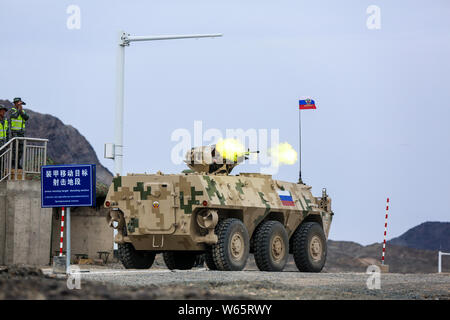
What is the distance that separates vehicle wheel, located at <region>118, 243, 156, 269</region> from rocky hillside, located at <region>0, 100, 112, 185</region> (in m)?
39.6

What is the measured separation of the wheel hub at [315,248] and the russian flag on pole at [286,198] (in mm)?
1180

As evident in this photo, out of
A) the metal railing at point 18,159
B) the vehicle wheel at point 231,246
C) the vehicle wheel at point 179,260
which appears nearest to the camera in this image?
the vehicle wheel at point 231,246

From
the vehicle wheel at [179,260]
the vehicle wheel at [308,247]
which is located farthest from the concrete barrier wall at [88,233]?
the vehicle wheel at [308,247]

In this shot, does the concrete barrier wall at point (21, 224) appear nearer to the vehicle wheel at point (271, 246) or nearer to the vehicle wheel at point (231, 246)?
the vehicle wheel at point (271, 246)

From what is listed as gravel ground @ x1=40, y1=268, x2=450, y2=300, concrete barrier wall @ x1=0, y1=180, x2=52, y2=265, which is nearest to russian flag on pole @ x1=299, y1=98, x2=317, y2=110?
concrete barrier wall @ x1=0, y1=180, x2=52, y2=265

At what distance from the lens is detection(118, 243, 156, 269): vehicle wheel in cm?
2092

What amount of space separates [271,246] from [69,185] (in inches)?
187

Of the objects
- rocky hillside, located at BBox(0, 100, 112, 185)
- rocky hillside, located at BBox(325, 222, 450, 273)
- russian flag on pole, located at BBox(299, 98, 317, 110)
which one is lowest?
rocky hillside, located at BBox(325, 222, 450, 273)

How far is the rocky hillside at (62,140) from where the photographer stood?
61.9 metres

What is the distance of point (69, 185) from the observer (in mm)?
18969

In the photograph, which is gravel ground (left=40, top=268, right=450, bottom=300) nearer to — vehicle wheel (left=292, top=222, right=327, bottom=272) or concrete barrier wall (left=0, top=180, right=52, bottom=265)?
vehicle wheel (left=292, top=222, right=327, bottom=272)

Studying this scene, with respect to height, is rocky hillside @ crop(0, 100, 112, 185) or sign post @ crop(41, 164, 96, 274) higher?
rocky hillside @ crop(0, 100, 112, 185)

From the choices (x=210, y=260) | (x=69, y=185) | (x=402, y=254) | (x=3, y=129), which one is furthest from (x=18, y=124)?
(x=402, y=254)

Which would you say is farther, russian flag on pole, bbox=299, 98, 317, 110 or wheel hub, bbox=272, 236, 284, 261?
russian flag on pole, bbox=299, 98, 317, 110
